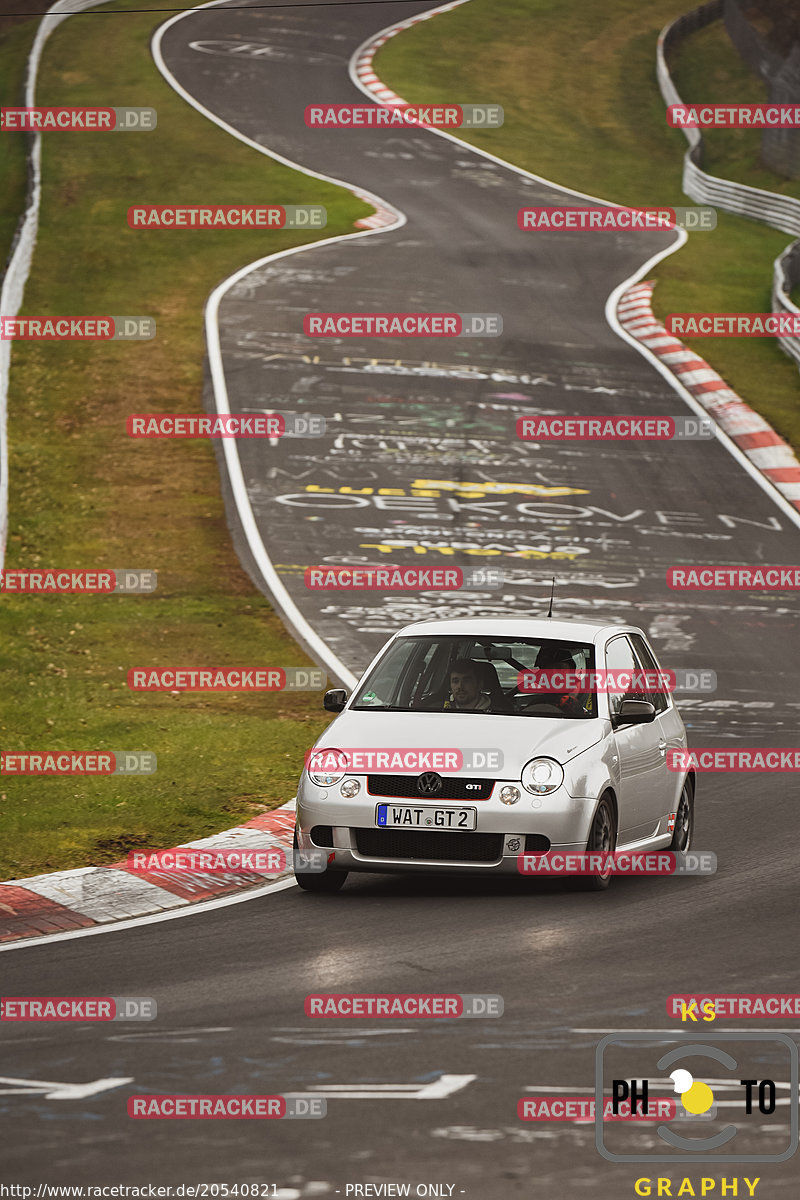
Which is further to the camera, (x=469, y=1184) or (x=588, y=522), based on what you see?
(x=588, y=522)

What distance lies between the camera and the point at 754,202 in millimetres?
45156

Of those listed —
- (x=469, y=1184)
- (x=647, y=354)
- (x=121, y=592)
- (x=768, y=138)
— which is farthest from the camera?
(x=768, y=138)

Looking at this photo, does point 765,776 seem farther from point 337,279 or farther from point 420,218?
point 420,218

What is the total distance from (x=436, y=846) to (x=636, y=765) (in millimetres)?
1537

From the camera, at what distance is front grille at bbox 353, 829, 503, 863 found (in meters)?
10.2

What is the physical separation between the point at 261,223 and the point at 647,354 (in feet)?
39.3

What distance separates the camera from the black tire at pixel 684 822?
1172 cm

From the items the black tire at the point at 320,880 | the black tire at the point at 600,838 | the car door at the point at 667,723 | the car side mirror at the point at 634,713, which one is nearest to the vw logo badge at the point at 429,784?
the black tire at the point at 320,880

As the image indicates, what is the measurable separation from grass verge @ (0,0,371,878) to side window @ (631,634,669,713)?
8.91 feet

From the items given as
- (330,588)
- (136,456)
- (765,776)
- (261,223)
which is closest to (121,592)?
(330,588)

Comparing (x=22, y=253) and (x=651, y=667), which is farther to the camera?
(x=22, y=253)

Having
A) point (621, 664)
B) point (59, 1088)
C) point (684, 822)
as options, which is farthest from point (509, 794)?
point (59, 1088)

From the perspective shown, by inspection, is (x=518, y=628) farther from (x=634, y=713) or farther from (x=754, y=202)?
(x=754, y=202)

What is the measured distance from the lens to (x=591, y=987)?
8.16m
